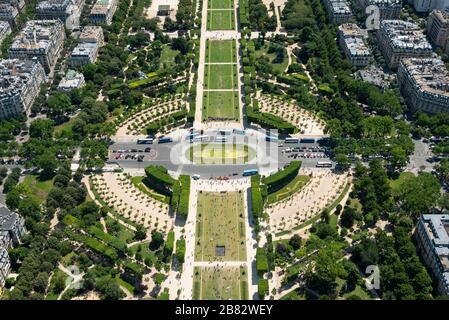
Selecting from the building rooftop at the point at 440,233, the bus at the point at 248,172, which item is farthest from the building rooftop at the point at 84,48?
the building rooftop at the point at 440,233

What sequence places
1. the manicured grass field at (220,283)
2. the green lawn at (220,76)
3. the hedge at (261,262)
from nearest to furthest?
1. the manicured grass field at (220,283)
2. the hedge at (261,262)
3. the green lawn at (220,76)

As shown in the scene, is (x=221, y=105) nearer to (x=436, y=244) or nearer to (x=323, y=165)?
(x=323, y=165)

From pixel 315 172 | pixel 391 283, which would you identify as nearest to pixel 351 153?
pixel 315 172

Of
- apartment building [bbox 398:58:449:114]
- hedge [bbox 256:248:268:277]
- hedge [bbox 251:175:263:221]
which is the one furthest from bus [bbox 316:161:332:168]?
apartment building [bbox 398:58:449:114]

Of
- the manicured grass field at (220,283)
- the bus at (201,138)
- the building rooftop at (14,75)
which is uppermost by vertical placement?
the building rooftop at (14,75)

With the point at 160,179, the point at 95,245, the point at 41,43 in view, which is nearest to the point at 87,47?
the point at 41,43

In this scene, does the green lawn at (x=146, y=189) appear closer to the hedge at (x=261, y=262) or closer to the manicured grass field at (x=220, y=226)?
the manicured grass field at (x=220, y=226)

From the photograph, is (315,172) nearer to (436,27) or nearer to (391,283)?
(391,283)
